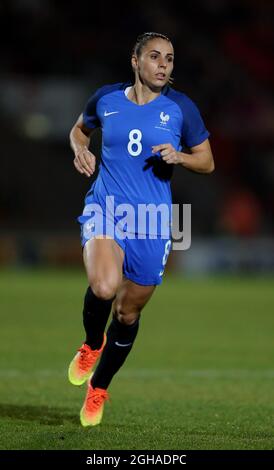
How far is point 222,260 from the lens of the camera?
23531mm

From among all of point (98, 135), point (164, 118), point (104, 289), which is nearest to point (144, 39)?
point (164, 118)

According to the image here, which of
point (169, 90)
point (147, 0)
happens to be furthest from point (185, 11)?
point (169, 90)

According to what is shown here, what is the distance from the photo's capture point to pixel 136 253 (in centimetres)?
627

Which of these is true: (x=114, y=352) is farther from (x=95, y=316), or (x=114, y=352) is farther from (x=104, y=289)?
(x=104, y=289)

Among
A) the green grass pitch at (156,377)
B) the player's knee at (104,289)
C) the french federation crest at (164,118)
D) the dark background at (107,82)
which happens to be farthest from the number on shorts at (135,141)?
the dark background at (107,82)

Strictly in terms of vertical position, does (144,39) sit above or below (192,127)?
above

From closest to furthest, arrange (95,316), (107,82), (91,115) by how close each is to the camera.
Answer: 1. (95,316)
2. (91,115)
3. (107,82)

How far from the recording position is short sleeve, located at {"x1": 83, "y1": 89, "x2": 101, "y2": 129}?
21.9 ft

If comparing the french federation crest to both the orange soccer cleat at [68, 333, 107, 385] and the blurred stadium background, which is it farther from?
the blurred stadium background

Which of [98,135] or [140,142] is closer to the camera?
[140,142]

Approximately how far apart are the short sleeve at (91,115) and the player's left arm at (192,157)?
0.73 meters

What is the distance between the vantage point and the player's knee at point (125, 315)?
21.0 ft

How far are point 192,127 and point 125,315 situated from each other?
50.1 inches

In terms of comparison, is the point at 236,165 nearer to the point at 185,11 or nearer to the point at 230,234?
the point at 230,234
